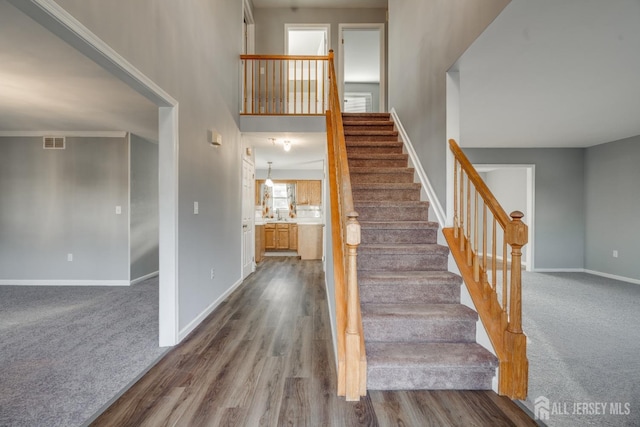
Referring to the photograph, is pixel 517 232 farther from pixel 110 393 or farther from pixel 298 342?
pixel 110 393

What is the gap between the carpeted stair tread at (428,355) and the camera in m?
1.90

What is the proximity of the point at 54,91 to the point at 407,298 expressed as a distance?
3.71m

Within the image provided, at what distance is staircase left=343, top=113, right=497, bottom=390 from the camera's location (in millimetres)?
1903

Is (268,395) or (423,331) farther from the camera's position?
(423,331)

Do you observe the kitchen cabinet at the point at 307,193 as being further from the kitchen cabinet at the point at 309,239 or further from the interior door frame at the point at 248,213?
the interior door frame at the point at 248,213

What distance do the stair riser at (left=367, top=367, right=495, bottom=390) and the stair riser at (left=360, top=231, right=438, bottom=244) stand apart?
1223mm

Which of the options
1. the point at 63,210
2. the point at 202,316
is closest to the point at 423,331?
the point at 202,316

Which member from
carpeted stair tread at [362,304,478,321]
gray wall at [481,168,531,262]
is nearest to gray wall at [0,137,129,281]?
carpeted stair tread at [362,304,478,321]

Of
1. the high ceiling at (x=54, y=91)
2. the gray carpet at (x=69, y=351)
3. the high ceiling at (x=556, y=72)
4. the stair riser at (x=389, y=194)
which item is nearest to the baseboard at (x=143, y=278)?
the gray carpet at (x=69, y=351)

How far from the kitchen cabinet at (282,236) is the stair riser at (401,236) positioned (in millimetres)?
5214

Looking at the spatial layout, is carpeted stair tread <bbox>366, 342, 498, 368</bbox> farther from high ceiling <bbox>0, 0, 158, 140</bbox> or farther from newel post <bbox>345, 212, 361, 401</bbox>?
high ceiling <bbox>0, 0, 158, 140</bbox>

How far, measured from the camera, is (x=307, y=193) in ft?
28.3

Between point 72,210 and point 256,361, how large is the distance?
4.33m

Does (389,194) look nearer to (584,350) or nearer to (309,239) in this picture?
(584,350)
